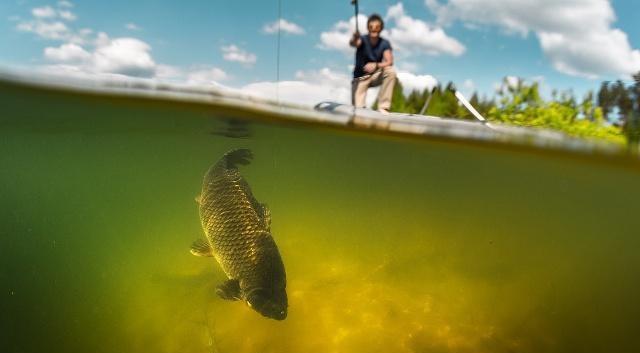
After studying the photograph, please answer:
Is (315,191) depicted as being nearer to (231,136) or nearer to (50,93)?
(231,136)

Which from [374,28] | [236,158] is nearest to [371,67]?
[374,28]

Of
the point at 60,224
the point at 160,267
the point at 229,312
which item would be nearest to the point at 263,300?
the point at 229,312

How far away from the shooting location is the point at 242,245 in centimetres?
482

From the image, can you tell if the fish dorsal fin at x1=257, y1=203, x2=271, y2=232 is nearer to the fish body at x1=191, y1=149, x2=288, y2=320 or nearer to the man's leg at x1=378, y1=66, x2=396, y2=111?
the fish body at x1=191, y1=149, x2=288, y2=320

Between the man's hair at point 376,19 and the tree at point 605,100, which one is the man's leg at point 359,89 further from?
the tree at point 605,100

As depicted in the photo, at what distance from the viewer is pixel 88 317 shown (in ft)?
25.4

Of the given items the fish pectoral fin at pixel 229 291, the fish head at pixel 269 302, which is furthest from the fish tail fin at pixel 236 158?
the fish head at pixel 269 302

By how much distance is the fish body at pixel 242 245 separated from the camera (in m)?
4.53

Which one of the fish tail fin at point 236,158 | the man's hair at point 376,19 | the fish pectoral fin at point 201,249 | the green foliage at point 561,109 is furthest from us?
the green foliage at point 561,109

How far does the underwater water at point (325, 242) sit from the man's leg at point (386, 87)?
3.37 meters

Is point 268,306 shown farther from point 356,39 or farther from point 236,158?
point 356,39

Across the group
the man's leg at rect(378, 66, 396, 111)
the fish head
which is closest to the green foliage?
the man's leg at rect(378, 66, 396, 111)

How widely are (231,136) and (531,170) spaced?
978cm

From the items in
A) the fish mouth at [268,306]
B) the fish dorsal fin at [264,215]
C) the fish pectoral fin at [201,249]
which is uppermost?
the fish dorsal fin at [264,215]
